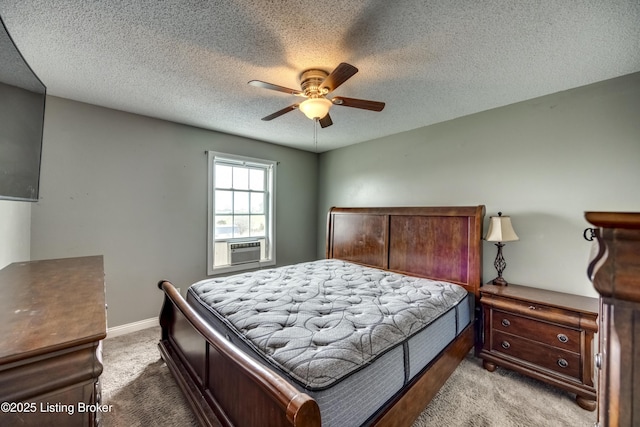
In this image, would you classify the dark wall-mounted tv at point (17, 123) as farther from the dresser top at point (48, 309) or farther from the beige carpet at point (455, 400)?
the beige carpet at point (455, 400)

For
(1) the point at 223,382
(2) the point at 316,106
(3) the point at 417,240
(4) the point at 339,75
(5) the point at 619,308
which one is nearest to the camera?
(5) the point at 619,308

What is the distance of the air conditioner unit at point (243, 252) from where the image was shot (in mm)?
3793

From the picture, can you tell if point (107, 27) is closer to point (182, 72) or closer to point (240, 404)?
point (182, 72)

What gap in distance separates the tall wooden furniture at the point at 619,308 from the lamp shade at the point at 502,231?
2.13 m

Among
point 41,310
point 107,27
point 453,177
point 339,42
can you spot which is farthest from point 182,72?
point 453,177

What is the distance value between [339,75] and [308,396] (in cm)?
168

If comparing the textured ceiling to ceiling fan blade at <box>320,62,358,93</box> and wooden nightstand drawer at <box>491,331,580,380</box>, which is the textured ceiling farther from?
wooden nightstand drawer at <box>491,331,580,380</box>

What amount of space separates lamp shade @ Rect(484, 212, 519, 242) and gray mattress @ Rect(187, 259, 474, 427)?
0.58 m

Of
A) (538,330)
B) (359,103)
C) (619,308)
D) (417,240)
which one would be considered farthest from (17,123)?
(538,330)

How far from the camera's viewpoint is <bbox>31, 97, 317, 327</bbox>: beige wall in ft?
8.54

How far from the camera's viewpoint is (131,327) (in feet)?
9.75

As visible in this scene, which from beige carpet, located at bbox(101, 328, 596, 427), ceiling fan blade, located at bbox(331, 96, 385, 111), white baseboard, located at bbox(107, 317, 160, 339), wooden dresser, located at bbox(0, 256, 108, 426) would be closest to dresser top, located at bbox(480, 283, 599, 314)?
beige carpet, located at bbox(101, 328, 596, 427)

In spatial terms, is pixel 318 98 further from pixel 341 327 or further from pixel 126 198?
pixel 126 198

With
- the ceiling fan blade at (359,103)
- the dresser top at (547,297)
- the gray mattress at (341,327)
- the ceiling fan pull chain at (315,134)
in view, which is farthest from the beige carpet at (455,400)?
the ceiling fan pull chain at (315,134)
